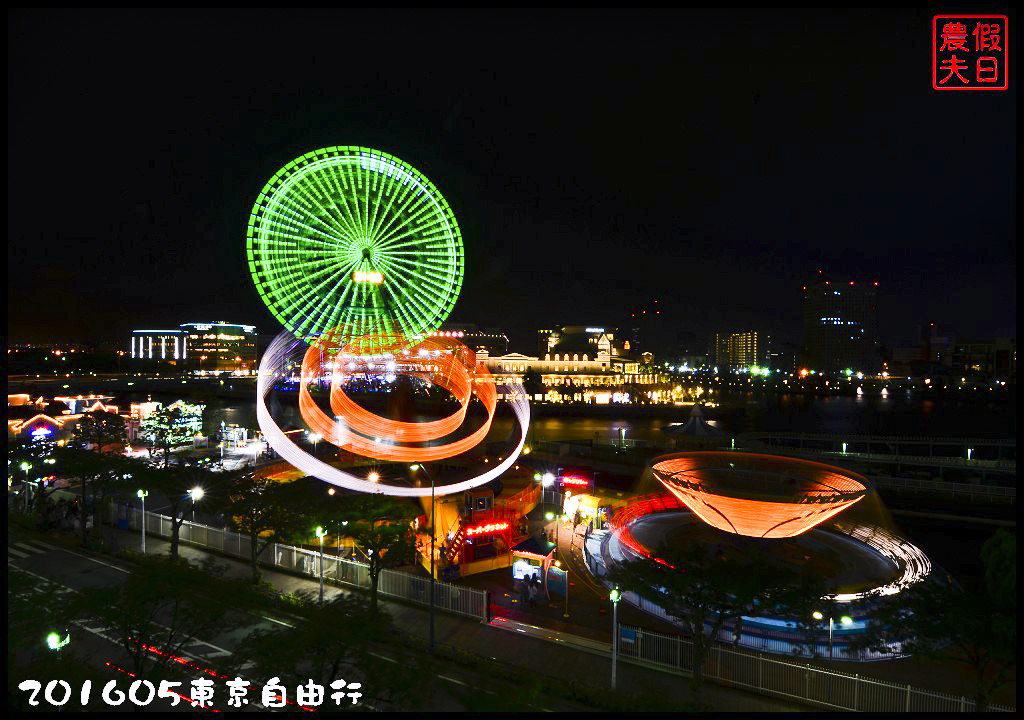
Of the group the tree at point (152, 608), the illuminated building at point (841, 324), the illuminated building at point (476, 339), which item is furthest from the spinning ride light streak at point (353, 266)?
the illuminated building at point (841, 324)

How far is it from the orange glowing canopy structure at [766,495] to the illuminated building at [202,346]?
322 ft

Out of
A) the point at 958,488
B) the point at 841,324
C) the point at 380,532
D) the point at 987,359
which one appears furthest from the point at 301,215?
the point at 841,324

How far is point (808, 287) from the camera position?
16575 cm

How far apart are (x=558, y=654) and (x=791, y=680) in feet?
12.9

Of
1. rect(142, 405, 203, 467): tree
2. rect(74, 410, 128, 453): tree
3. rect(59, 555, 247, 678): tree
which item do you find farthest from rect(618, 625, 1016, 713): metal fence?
rect(142, 405, 203, 467): tree

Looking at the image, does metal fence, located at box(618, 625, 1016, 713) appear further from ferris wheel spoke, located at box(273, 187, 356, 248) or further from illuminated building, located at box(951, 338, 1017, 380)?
illuminated building, located at box(951, 338, 1017, 380)

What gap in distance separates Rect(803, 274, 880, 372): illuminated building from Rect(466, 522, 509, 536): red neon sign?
161 m

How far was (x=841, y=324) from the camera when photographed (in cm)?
15800

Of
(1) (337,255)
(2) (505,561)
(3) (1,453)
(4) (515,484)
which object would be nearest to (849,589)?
(2) (505,561)

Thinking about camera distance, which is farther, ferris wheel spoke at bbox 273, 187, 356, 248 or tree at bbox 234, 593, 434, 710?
ferris wheel spoke at bbox 273, 187, 356, 248

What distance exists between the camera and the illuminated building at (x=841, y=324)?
510ft

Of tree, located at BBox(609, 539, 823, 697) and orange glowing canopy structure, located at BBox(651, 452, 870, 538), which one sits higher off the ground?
orange glowing canopy structure, located at BBox(651, 452, 870, 538)

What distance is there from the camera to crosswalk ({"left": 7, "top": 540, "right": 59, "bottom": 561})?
14685 mm

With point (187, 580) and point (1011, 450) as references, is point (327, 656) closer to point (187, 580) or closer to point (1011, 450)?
point (187, 580)
